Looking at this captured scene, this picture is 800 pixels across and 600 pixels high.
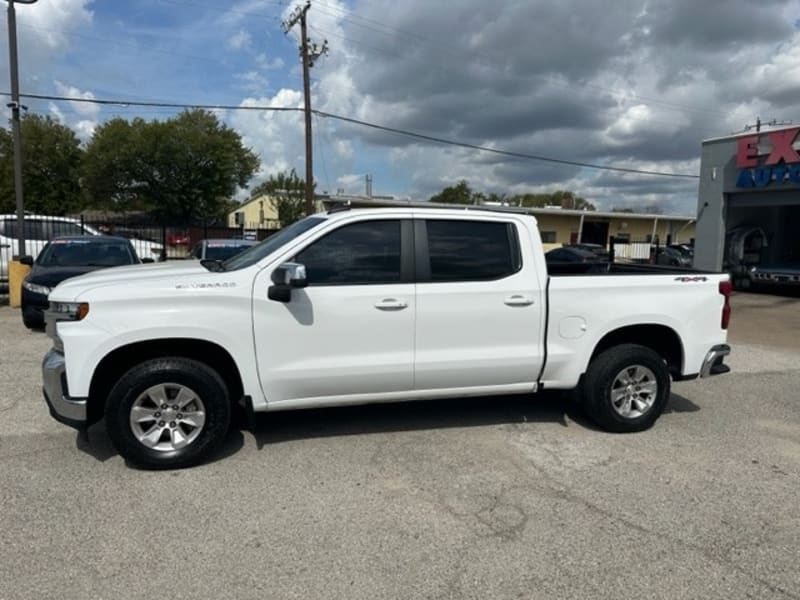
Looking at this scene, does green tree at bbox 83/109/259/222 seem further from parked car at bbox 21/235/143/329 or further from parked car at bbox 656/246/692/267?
parked car at bbox 21/235/143/329

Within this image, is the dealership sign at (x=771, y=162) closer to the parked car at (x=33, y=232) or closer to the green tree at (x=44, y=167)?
the parked car at (x=33, y=232)

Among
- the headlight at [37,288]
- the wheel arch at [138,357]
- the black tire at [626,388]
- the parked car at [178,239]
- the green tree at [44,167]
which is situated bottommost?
the black tire at [626,388]

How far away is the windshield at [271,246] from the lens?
4445 mm

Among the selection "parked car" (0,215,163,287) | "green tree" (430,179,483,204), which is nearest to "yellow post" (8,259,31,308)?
"parked car" (0,215,163,287)

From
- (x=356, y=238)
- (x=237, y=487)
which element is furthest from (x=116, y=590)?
(x=356, y=238)

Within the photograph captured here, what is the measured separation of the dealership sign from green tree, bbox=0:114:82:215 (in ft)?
158

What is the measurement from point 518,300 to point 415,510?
190 centimetres

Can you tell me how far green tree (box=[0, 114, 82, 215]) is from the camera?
1783 inches

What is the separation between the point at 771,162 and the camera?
16.8 m

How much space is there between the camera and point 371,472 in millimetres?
4129

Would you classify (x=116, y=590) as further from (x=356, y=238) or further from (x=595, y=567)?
(x=356, y=238)

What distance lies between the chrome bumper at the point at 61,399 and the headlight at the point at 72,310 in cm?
31

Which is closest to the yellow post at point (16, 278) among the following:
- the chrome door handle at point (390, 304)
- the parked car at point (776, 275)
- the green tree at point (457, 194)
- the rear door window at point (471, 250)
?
the chrome door handle at point (390, 304)

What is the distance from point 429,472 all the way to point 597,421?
5.74ft
